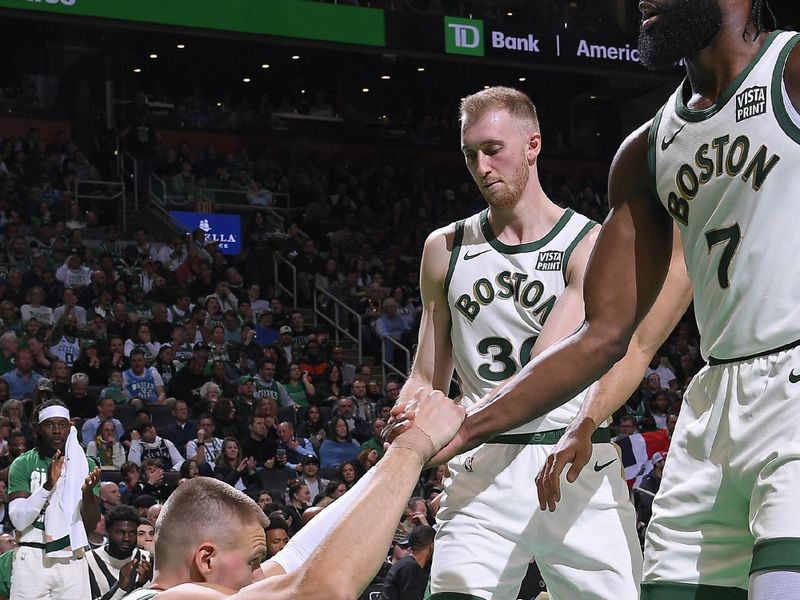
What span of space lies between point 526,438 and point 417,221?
1975cm

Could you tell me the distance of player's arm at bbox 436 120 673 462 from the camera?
118 inches

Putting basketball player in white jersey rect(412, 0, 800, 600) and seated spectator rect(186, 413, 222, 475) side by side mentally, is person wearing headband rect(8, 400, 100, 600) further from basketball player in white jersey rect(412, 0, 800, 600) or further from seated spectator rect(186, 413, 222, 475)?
basketball player in white jersey rect(412, 0, 800, 600)

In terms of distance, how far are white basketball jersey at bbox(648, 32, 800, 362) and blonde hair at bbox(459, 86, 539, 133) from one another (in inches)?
68.3

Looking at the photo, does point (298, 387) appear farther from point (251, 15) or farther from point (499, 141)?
point (499, 141)

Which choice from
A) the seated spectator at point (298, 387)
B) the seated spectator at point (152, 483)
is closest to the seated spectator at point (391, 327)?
the seated spectator at point (298, 387)

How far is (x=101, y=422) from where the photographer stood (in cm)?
1225

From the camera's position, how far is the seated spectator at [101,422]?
1218 centimetres

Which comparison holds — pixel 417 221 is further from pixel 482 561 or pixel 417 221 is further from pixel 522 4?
pixel 482 561

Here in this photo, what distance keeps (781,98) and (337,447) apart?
444 inches

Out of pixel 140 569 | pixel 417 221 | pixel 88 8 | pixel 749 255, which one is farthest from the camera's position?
pixel 417 221

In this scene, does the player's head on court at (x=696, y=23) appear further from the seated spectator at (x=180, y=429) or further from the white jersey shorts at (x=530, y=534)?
the seated spectator at (x=180, y=429)

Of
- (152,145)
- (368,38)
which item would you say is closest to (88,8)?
(152,145)

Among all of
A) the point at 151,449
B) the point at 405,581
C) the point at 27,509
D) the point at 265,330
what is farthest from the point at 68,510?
the point at 265,330

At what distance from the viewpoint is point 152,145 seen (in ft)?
71.2
